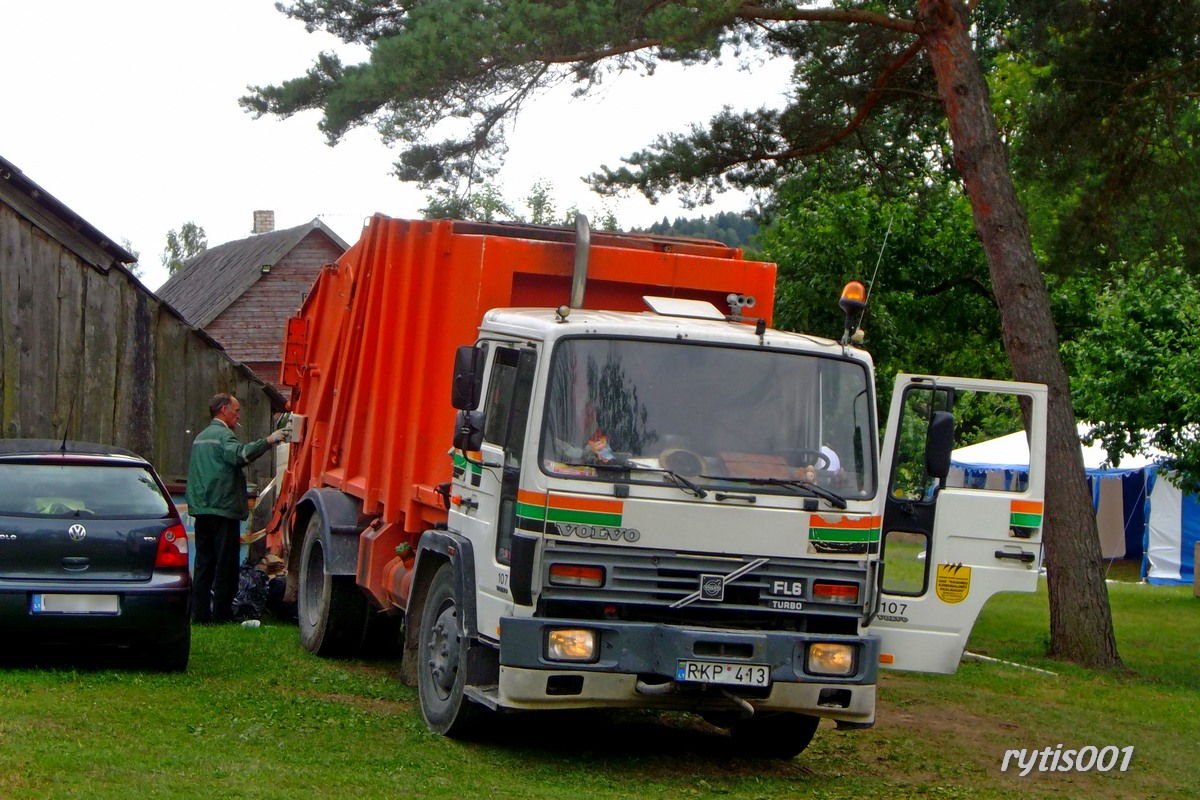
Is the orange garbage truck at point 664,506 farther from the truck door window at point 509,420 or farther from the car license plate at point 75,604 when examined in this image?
the car license plate at point 75,604

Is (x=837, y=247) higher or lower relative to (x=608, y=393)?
higher

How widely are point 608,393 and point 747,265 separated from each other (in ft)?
7.76

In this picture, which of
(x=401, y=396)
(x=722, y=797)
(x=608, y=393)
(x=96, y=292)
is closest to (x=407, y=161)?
(x=96, y=292)

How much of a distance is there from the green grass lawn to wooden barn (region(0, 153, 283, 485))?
560 cm

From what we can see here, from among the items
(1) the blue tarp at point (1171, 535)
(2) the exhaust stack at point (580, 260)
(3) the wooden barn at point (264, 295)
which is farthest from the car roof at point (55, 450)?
(3) the wooden barn at point (264, 295)

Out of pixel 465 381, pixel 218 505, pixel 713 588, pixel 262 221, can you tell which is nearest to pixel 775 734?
pixel 713 588

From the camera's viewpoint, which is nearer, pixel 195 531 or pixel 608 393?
pixel 608 393

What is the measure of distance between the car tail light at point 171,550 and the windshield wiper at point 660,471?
12.4ft

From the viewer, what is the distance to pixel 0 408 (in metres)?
15.8

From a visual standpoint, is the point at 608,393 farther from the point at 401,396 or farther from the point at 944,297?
the point at 944,297

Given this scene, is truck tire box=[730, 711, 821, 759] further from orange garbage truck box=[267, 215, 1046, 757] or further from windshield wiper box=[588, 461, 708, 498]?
windshield wiper box=[588, 461, 708, 498]

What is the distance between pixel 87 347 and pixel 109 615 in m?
7.88

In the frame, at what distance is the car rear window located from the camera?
932 centimetres

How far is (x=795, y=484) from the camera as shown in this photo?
7.32 meters
